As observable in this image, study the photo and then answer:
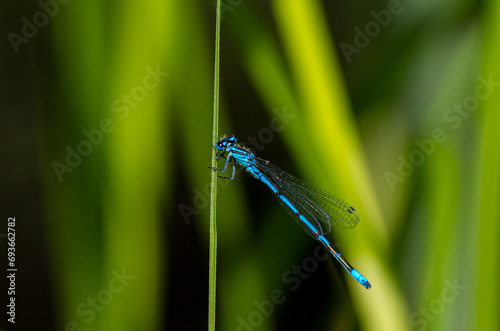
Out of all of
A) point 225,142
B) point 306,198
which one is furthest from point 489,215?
point 225,142

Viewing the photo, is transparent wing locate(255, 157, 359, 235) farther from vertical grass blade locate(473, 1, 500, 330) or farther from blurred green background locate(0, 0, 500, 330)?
vertical grass blade locate(473, 1, 500, 330)

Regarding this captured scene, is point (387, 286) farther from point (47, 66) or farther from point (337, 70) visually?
point (47, 66)

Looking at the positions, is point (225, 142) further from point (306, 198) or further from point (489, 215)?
point (489, 215)

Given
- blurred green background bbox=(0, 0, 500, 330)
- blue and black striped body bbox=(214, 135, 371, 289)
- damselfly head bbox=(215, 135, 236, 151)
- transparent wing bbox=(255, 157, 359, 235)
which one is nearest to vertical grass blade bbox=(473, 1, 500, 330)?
blurred green background bbox=(0, 0, 500, 330)

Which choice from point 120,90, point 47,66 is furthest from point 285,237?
point 47,66

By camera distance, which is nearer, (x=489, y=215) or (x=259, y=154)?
(x=489, y=215)

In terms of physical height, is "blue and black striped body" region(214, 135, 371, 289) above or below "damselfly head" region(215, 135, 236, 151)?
below

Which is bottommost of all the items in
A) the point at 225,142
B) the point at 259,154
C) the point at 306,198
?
the point at 306,198

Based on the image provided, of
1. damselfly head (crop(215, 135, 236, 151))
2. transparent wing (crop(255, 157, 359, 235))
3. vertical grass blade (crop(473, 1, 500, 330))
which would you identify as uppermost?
damselfly head (crop(215, 135, 236, 151))
